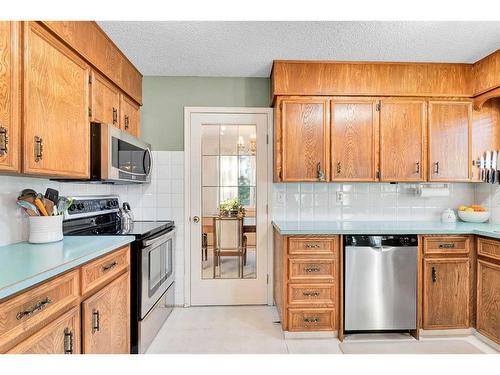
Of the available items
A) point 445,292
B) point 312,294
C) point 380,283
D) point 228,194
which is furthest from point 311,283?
point 228,194

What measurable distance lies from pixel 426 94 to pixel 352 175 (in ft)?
3.30

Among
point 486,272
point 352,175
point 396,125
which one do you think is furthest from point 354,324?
point 396,125

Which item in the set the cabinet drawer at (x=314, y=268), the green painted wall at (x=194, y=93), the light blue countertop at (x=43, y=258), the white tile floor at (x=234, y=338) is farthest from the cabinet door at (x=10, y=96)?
the cabinet drawer at (x=314, y=268)

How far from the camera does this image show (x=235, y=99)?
9.97 feet

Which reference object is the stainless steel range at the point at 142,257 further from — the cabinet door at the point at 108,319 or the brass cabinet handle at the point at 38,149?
the brass cabinet handle at the point at 38,149

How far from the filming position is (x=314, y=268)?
234 cm

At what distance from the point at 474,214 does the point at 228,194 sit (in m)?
2.34

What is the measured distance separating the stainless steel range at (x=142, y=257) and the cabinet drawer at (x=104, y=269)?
6.6 inches

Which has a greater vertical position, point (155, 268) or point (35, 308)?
point (35, 308)

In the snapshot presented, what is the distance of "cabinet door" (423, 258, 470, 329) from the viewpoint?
236cm

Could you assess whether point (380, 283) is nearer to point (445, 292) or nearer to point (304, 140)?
point (445, 292)

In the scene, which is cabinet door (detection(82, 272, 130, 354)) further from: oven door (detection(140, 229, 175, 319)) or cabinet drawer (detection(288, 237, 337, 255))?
cabinet drawer (detection(288, 237, 337, 255))

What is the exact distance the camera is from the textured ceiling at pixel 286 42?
2088 millimetres

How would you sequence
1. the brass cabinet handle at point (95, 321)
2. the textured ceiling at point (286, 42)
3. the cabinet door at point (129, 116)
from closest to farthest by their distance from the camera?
the brass cabinet handle at point (95, 321), the textured ceiling at point (286, 42), the cabinet door at point (129, 116)
